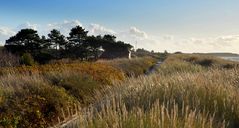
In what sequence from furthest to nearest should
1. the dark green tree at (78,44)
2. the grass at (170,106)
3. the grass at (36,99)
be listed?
the dark green tree at (78,44), the grass at (36,99), the grass at (170,106)

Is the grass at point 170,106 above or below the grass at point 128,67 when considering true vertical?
above

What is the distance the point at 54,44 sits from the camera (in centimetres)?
5219

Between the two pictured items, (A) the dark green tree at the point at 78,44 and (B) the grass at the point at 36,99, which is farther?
(A) the dark green tree at the point at 78,44

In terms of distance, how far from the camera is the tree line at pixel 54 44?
149 feet

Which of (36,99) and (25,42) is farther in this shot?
(25,42)

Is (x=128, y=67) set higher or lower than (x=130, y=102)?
lower

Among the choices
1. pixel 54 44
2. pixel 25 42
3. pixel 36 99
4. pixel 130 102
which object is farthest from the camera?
pixel 54 44

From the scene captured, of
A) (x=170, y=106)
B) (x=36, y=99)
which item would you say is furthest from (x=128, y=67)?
(x=170, y=106)

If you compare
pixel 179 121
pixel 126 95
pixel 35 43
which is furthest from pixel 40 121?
pixel 35 43

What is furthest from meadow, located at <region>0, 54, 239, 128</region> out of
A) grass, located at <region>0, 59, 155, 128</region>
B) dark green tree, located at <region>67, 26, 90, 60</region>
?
dark green tree, located at <region>67, 26, 90, 60</region>

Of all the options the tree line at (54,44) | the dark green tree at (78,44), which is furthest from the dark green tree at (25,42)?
the dark green tree at (78,44)

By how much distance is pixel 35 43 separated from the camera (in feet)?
152

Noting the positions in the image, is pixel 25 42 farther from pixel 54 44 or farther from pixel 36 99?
pixel 36 99

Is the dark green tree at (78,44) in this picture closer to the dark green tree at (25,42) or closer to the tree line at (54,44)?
the tree line at (54,44)
